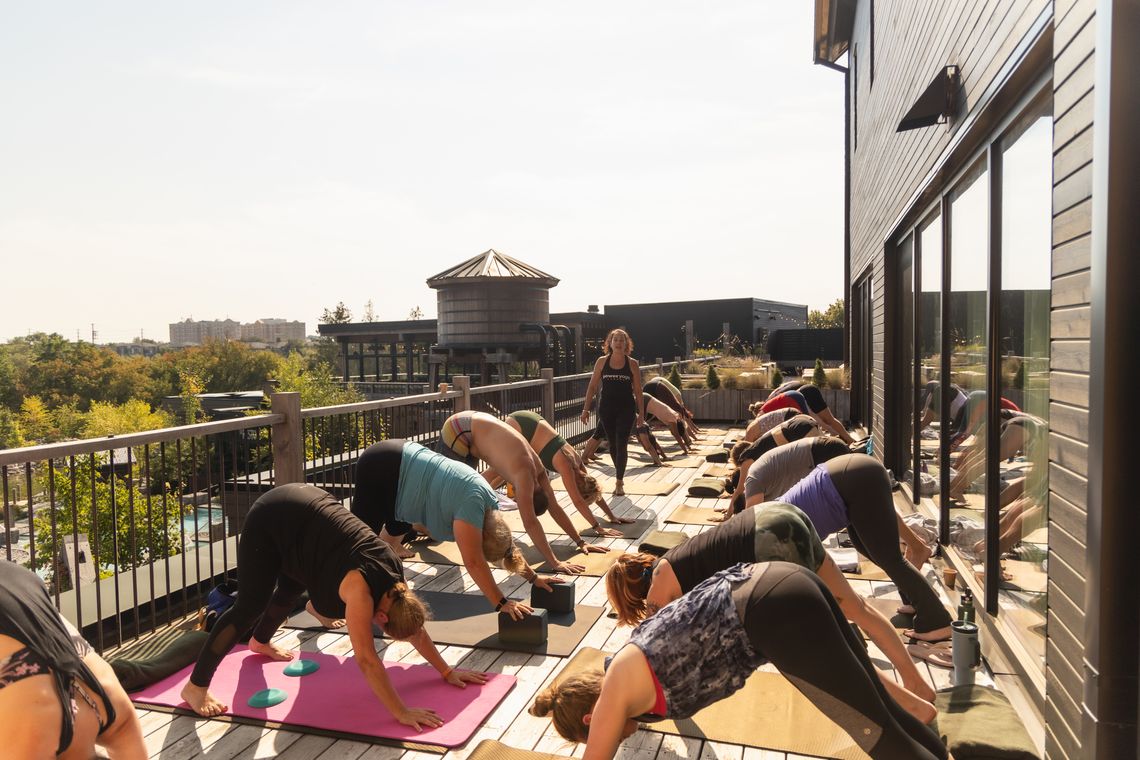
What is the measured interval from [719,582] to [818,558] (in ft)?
2.56

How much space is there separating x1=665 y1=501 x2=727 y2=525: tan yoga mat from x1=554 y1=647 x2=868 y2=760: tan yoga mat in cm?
299

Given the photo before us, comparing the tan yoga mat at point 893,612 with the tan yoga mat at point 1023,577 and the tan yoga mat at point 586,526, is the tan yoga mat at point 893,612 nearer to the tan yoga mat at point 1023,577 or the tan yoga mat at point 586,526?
the tan yoga mat at point 1023,577

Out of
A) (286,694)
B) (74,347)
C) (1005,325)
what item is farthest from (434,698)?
(74,347)

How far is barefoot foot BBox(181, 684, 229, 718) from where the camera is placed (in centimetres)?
300

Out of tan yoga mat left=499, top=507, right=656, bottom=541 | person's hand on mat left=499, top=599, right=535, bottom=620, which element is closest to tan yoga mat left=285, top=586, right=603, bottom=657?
person's hand on mat left=499, top=599, right=535, bottom=620

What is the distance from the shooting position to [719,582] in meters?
2.08

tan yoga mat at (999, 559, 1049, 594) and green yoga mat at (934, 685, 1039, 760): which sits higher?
tan yoga mat at (999, 559, 1049, 594)

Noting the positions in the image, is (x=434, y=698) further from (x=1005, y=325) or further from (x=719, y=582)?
(x=1005, y=325)

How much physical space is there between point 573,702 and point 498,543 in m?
1.51

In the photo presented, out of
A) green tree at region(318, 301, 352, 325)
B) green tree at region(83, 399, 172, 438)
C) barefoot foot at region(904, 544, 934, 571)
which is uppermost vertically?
green tree at region(318, 301, 352, 325)

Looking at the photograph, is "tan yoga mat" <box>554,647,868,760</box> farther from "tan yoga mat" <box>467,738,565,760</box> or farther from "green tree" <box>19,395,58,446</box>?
"green tree" <box>19,395,58,446</box>

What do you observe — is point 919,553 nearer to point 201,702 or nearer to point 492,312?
point 201,702

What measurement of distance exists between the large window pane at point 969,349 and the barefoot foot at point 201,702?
3719 mm

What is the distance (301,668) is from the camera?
345cm
